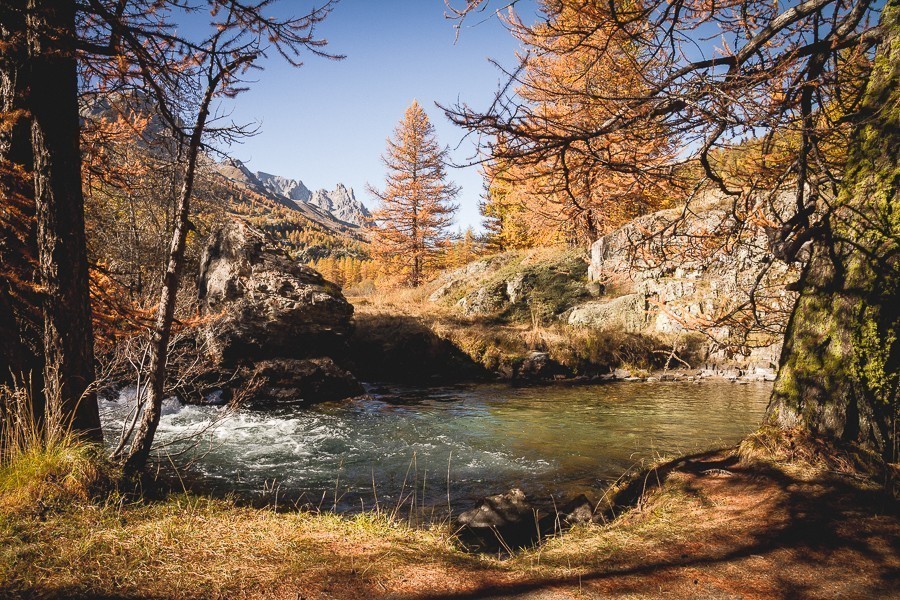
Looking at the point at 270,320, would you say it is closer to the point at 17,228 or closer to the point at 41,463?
the point at 17,228

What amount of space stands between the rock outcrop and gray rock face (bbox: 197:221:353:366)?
2 cm

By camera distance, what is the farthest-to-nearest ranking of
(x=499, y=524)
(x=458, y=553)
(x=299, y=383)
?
(x=299, y=383)
(x=499, y=524)
(x=458, y=553)

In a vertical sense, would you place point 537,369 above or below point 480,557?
above

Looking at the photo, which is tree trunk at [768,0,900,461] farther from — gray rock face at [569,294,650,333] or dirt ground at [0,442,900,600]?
gray rock face at [569,294,650,333]

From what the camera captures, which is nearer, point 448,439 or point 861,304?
point 861,304

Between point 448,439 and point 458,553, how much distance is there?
5.28m

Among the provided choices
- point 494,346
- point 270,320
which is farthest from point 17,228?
point 494,346

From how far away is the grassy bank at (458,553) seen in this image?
97.4 inches

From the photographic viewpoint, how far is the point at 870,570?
8.34 feet

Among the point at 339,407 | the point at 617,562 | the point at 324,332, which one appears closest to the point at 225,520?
the point at 617,562

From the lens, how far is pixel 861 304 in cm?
353

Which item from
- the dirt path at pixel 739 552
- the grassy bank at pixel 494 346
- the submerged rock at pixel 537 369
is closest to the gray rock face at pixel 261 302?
the grassy bank at pixel 494 346

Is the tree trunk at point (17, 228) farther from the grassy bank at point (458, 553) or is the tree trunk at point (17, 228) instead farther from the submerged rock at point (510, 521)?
the submerged rock at point (510, 521)

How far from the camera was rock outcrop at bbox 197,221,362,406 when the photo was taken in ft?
37.2
